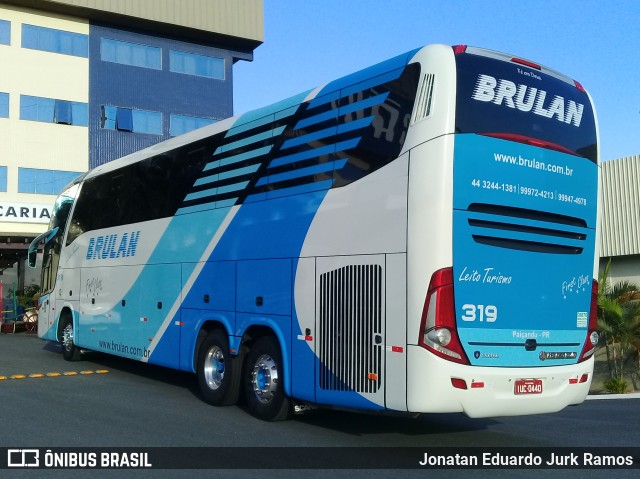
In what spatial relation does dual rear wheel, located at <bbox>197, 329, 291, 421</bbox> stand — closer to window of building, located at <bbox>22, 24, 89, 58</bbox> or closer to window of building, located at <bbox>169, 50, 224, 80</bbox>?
window of building, located at <bbox>22, 24, 89, 58</bbox>

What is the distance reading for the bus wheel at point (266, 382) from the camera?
29.8 ft

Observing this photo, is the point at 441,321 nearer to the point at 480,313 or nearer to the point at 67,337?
the point at 480,313

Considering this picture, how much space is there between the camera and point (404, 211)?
24.2 feet

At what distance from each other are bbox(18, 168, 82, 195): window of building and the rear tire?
62.8 feet

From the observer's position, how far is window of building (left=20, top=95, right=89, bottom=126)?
1339 inches

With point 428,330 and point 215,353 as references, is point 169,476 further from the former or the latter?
point 215,353

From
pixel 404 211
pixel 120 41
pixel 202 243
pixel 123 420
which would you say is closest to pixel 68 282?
pixel 202 243

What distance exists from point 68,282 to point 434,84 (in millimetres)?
11074

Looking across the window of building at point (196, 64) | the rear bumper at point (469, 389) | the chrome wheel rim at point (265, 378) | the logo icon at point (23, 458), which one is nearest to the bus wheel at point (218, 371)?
the chrome wheel rim at point (265, 378)

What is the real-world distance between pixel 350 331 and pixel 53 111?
30451 mm

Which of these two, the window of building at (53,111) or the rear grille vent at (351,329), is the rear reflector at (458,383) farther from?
the window of building at (53,111)

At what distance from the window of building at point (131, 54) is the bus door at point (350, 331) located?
31.3 metres

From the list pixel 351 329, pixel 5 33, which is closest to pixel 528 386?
pixel 351 329

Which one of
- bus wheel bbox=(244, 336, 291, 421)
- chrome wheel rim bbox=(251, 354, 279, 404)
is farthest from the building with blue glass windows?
chrome wheel rim bbox=(251, 354, 279, 404)
